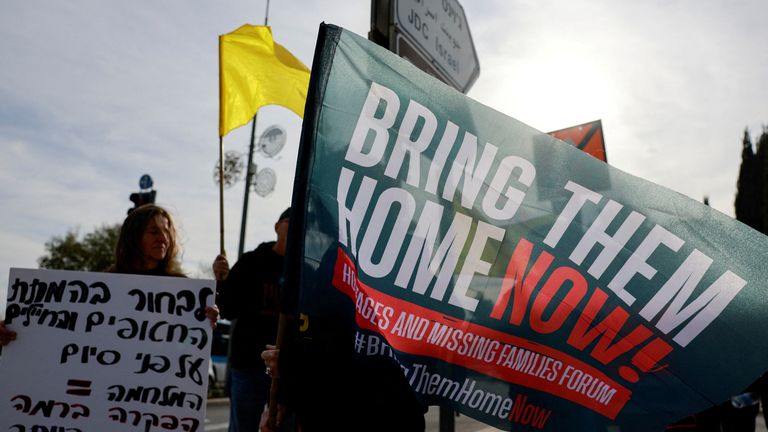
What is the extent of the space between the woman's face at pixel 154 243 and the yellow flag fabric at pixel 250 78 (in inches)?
23.4

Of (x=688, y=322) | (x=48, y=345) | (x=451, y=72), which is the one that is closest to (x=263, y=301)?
(x=48, y=345)

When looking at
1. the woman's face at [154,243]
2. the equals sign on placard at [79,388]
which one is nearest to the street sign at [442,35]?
the woman's face at [154,243]

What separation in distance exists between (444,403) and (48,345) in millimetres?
1886

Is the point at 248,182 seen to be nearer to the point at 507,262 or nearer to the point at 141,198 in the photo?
the point at 141,198

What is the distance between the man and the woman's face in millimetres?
489

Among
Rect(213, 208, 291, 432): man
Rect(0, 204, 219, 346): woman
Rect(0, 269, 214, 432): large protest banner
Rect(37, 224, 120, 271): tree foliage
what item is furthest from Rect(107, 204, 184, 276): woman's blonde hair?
Rect(37, 224, 120, 271): tree foliage

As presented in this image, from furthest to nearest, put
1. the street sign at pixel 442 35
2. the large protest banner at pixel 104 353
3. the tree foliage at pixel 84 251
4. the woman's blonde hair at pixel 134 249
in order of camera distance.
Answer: the tree foliage at pixel 84 251 < the woman's blonde hair at pixel 134 249 < the street sign at pixel 442 35 < the large protest banner at pixel 104 353

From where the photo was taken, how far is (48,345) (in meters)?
2.89

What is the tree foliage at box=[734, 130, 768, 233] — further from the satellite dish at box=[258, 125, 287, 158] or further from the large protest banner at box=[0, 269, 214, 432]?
the large protest banner at box=[0, 269, 214, 432]

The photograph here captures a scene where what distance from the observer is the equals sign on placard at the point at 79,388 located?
9.27ft

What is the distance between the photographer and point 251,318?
12.6 feet

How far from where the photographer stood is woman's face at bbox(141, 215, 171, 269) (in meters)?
3.27

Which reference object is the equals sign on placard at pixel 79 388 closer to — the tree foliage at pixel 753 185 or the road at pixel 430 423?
the road at pixel 430 423

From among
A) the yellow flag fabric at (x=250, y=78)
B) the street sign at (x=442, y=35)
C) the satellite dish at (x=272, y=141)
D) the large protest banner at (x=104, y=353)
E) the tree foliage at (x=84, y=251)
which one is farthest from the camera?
the tree foliage at (x=84, y=251)
